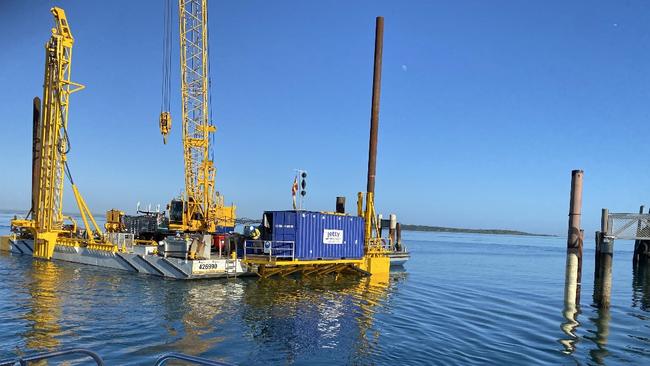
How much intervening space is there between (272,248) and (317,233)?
3.03 metres

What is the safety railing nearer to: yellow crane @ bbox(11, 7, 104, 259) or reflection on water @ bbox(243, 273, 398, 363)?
reflection on water @ bbox(243, 273, 398, 363)

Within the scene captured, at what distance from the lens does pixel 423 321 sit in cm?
1928

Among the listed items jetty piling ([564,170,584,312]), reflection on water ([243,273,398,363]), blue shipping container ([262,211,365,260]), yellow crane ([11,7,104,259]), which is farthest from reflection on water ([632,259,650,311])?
yellow crane ([11,7,104,259])

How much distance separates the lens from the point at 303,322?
18.0 m

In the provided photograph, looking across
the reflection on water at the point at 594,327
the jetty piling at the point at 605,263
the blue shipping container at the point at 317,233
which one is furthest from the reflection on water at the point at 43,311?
the jetty piling at the point at 605,263

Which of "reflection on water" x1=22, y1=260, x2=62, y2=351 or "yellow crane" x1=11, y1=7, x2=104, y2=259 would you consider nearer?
"reflection on water" x1=22, y1=260, x2=62, y2=351

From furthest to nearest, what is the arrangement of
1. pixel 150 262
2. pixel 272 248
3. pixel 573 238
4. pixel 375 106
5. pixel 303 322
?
1. pixel 375 106
2. pixel 150 262
3. pixel 272 248
4. pixel 573 238
5. pixel 303 322

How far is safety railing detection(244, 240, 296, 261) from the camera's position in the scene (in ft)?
89.6

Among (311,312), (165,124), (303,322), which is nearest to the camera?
(303,322)

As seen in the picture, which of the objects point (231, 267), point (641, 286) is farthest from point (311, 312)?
point (641, 286)

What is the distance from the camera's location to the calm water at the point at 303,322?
13.8 m

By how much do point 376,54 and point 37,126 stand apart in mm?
30398

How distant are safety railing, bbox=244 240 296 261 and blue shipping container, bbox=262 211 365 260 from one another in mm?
194

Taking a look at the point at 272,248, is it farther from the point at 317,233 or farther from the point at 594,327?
the point at 594,327
